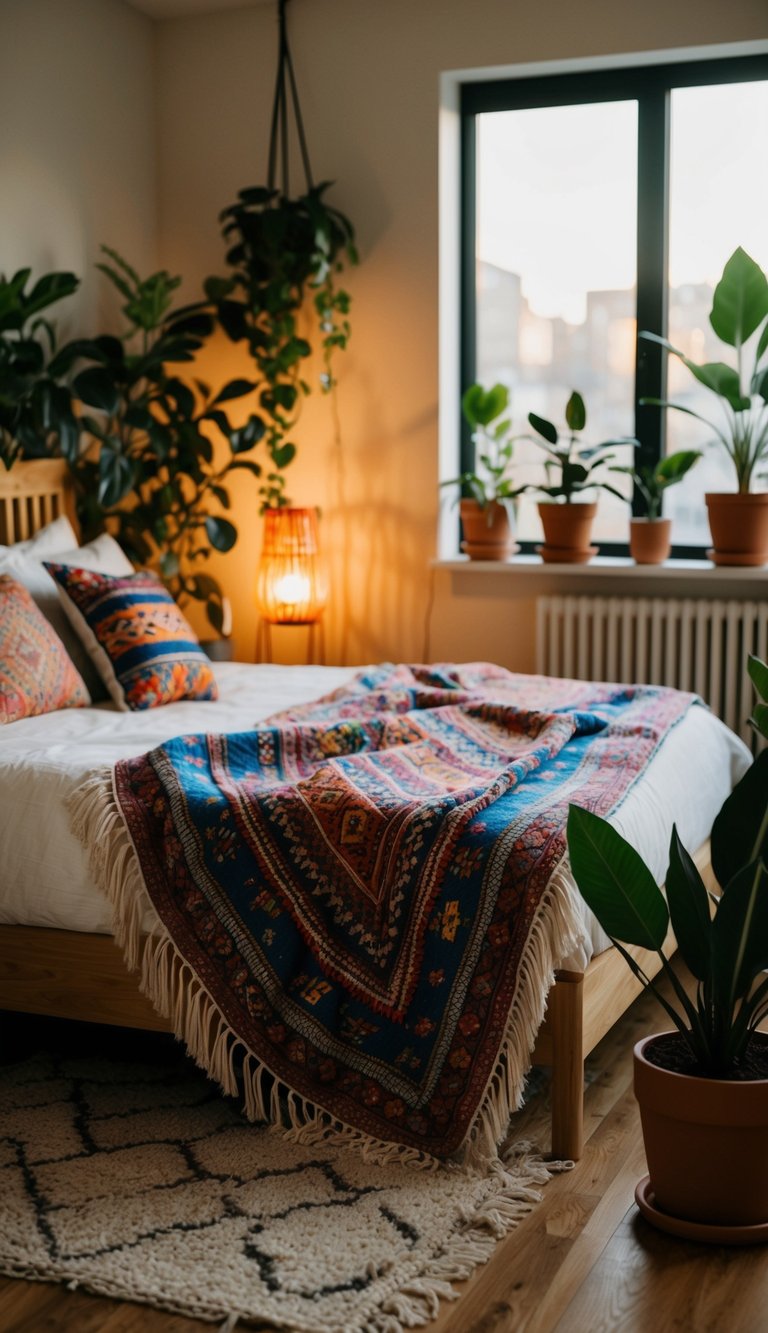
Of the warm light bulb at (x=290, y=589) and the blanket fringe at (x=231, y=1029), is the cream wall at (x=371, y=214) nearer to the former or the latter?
the warm light bulb at (x=290, y=589)

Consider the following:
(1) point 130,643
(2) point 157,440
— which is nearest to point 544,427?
(2) point 157,440

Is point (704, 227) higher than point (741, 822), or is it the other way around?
point (704, 227)

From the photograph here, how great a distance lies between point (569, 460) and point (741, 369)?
58cm

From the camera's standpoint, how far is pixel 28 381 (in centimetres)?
384

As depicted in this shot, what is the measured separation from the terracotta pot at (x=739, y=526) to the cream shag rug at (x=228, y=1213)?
2.30 meters

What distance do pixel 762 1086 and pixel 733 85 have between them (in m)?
3.36

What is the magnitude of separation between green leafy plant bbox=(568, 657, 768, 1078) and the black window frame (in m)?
2.52

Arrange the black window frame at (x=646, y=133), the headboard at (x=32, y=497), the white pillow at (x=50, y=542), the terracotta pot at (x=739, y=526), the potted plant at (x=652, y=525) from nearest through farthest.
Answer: the white pillow at (x=50, y=542) < the headboard at (x=32, y=497) < the terracotta pot at (x=739, y=526) < the potted plant at (x=652, y=525) < the black window frame at (x=646, y=133)

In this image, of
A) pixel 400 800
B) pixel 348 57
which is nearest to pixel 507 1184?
pixel 400 800

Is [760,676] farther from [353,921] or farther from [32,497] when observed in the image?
[32,497]

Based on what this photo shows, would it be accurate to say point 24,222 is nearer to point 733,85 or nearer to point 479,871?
point 733,85

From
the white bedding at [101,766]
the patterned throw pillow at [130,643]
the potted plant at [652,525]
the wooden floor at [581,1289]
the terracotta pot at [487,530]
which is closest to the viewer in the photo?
the wooden floor at [581,1289]

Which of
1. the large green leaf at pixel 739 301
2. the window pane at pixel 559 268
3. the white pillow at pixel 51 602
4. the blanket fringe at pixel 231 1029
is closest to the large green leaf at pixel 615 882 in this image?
the blanket fringe at pixel 231 1029

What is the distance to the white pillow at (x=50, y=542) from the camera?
3.79 m
